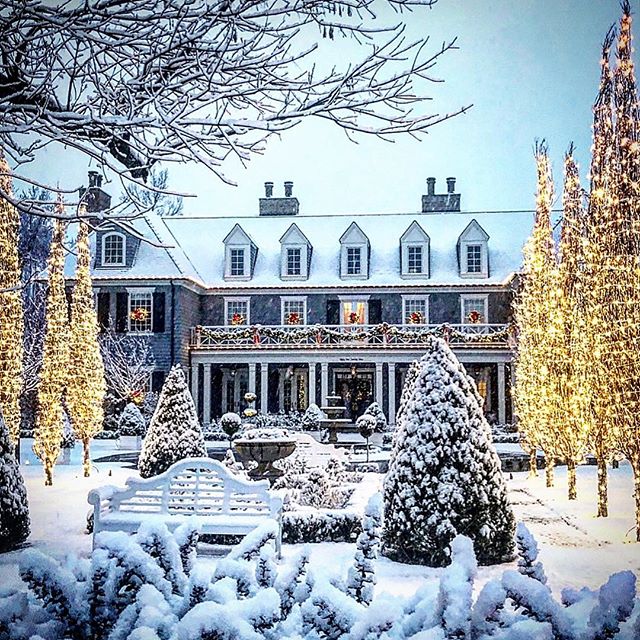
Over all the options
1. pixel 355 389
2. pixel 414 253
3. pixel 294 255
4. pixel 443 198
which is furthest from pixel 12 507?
pixel 355 389

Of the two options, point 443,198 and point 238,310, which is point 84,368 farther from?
point 443,198

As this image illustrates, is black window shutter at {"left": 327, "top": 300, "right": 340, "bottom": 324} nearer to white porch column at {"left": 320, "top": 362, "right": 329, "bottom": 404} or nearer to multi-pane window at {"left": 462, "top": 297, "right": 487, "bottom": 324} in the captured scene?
white porch column at {"left": 320, "top": 362, "right": 329, "bottom": 404}

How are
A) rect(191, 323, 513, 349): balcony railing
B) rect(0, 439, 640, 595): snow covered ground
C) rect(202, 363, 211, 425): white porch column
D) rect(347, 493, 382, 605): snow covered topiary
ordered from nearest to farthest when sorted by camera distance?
rect(347, 493, 382, 605): snow covered topiary, rect(0, 439, 640, 595): snow covered ground, rect(202, 363, 211, 425): white porch column, rect(191, 323, 513, 349): balcony railing

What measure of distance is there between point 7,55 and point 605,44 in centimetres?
332

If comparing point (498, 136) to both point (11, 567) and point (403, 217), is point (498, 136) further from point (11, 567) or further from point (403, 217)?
point (11, 567)

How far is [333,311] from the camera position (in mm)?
13922

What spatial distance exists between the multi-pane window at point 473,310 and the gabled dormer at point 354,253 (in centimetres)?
160

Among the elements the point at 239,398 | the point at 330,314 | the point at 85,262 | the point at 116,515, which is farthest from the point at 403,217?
the point at 239,398

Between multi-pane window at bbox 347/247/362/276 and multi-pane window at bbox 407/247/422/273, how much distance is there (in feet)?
2.30

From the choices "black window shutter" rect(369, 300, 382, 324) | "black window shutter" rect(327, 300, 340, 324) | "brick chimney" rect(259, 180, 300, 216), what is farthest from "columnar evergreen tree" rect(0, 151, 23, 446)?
"black window shutter" rect(369, 300, 382, 324)

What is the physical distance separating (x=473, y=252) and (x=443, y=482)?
5.70m

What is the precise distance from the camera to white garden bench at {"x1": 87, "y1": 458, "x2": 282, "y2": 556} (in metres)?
4.92

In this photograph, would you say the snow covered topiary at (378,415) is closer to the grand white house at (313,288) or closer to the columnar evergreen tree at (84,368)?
the grand white house at (313,288)

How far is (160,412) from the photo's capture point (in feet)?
25.9
